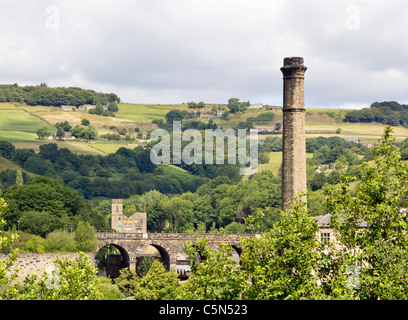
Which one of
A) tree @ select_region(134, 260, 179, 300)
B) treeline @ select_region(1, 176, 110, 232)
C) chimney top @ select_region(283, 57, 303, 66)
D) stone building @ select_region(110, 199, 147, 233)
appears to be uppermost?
chimney top @ select_region(283, 57, 303, 66)

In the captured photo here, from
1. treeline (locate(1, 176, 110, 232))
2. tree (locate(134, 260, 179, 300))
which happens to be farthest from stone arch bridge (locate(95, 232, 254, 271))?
tree (locate(134, 260, 179, 300))

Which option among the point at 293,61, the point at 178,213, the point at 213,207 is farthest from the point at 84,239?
the point at 213,207

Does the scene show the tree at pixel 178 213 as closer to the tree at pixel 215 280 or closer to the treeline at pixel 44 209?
the treeline at pixel 44 209

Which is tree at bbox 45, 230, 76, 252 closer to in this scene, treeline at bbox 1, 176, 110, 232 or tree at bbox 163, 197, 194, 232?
treeline at bbox 1, 176, 110, 232

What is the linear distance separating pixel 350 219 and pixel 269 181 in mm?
132504

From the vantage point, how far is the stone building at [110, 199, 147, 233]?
490 ft

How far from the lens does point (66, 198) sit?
10131 cm

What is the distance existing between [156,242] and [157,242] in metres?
0.13

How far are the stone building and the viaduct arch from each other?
46.1 m

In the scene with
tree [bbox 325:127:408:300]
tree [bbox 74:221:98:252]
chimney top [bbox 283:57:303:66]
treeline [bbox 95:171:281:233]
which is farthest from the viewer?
treeline [bbox 95:171:281:233]

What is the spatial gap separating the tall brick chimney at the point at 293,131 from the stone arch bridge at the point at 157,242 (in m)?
38.5

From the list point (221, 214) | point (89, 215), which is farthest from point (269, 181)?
point (89, 215)

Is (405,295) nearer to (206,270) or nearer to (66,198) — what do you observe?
(206,270)

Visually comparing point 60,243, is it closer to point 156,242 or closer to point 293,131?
point 156,242
